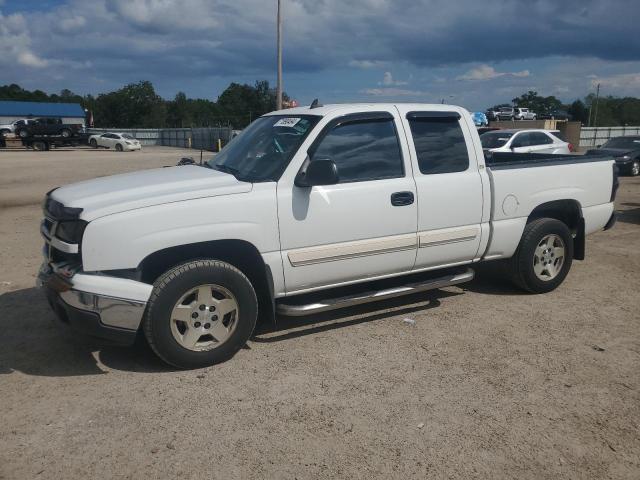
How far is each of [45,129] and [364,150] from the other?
Result: 4117cm

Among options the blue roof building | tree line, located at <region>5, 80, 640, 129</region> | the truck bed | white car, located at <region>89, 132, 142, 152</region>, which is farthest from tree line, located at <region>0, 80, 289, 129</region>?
the truck bed

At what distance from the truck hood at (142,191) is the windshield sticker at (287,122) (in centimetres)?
72

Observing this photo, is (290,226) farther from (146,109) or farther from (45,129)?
(146,109)

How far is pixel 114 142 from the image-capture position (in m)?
44.0

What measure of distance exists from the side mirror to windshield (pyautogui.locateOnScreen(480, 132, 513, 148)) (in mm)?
12711

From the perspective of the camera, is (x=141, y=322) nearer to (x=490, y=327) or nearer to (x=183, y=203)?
(x=183, y=203)

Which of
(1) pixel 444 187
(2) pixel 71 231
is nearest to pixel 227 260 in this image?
(2) pixel 71 231

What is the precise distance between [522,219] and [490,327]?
1229 mm

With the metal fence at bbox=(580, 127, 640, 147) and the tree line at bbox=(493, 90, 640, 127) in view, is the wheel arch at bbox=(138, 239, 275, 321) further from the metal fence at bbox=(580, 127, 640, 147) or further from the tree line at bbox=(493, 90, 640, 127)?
the tree line at bbox=(493, 90, 640, 127)

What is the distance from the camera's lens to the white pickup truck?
380 cm

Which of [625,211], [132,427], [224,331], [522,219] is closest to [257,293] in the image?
[224,331]

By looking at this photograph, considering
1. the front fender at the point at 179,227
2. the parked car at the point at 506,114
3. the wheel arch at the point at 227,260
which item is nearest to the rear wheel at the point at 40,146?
the parked car at the point at 506,114

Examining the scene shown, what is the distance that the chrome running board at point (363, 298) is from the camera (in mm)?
4332

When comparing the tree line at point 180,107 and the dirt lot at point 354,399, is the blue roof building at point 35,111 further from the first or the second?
the dirt lot at point 354,399
